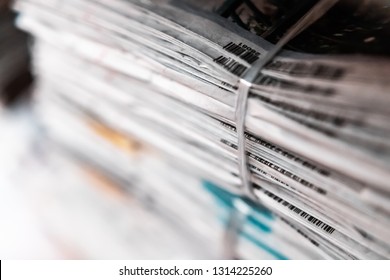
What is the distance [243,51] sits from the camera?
48 centimetres

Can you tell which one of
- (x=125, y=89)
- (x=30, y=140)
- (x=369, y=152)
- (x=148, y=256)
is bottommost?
(x=369, y=152)

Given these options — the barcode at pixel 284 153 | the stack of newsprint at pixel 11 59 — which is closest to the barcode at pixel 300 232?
the barcode at pixel 284 153

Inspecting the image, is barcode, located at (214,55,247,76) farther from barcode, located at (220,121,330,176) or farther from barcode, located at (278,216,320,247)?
barcode, located at (278,216,320,247)

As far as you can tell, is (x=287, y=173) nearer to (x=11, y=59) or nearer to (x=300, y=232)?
(x=300, y=232)

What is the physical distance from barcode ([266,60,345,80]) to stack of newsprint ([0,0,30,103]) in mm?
589

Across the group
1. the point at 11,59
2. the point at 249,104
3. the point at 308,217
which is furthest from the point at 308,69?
the point at 11,59

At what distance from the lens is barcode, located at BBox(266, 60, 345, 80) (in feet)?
1.35

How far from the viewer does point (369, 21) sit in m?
0.49

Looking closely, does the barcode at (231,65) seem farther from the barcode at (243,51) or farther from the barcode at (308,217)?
the barcode at (308,217)

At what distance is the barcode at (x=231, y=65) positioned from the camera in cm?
46

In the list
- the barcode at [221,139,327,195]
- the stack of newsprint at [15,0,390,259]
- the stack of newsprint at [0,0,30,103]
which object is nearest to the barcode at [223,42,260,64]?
the stack of newsprint at [15,0,390,259]
